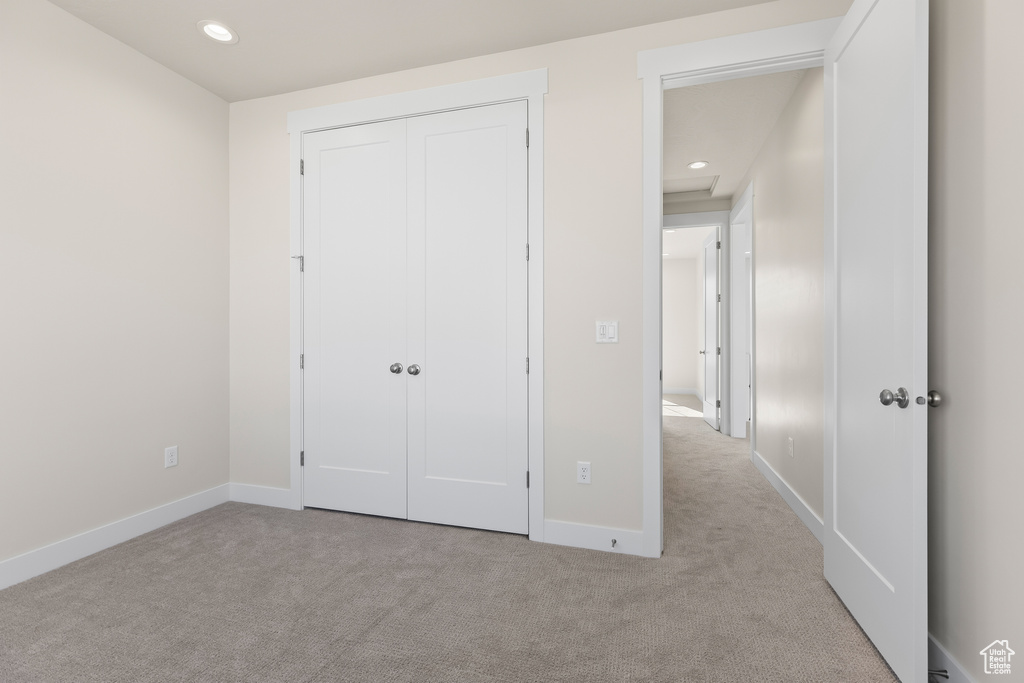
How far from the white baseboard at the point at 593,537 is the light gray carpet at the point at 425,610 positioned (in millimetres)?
63

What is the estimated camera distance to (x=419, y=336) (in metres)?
2.87

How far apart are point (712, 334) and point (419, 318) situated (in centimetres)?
451

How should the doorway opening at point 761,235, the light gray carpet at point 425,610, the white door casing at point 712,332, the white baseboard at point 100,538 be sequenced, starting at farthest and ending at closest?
the white door casing at point 712,332 → the doorway opening at point 761,235 → the white baseboard at point 100,538 → the light gray carpet at point 425,610

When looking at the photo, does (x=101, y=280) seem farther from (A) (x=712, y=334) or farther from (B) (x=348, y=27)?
(A) (x=712, y=334)

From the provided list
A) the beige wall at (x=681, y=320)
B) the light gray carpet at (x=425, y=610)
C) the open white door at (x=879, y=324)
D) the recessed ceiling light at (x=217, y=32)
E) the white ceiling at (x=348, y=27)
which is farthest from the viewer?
the beige wall at (x=681, y=320)

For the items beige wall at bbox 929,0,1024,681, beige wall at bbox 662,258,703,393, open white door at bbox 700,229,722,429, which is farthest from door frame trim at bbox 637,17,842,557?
beige wall at bbox 662,258,703,393

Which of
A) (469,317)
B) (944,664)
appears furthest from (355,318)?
(944,664)

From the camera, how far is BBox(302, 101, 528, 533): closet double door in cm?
271

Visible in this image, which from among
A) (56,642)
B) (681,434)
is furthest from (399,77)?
(681,434)

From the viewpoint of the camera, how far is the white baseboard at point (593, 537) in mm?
2475

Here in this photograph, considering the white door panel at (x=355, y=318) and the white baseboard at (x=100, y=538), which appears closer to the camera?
the white baseboard at (x=100, y=538)

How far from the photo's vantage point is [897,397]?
154 centimetres

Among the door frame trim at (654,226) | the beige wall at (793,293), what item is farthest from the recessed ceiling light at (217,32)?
the beige wall at (793,293)

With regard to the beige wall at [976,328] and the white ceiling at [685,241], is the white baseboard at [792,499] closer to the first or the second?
the beige wall at [976,328]
